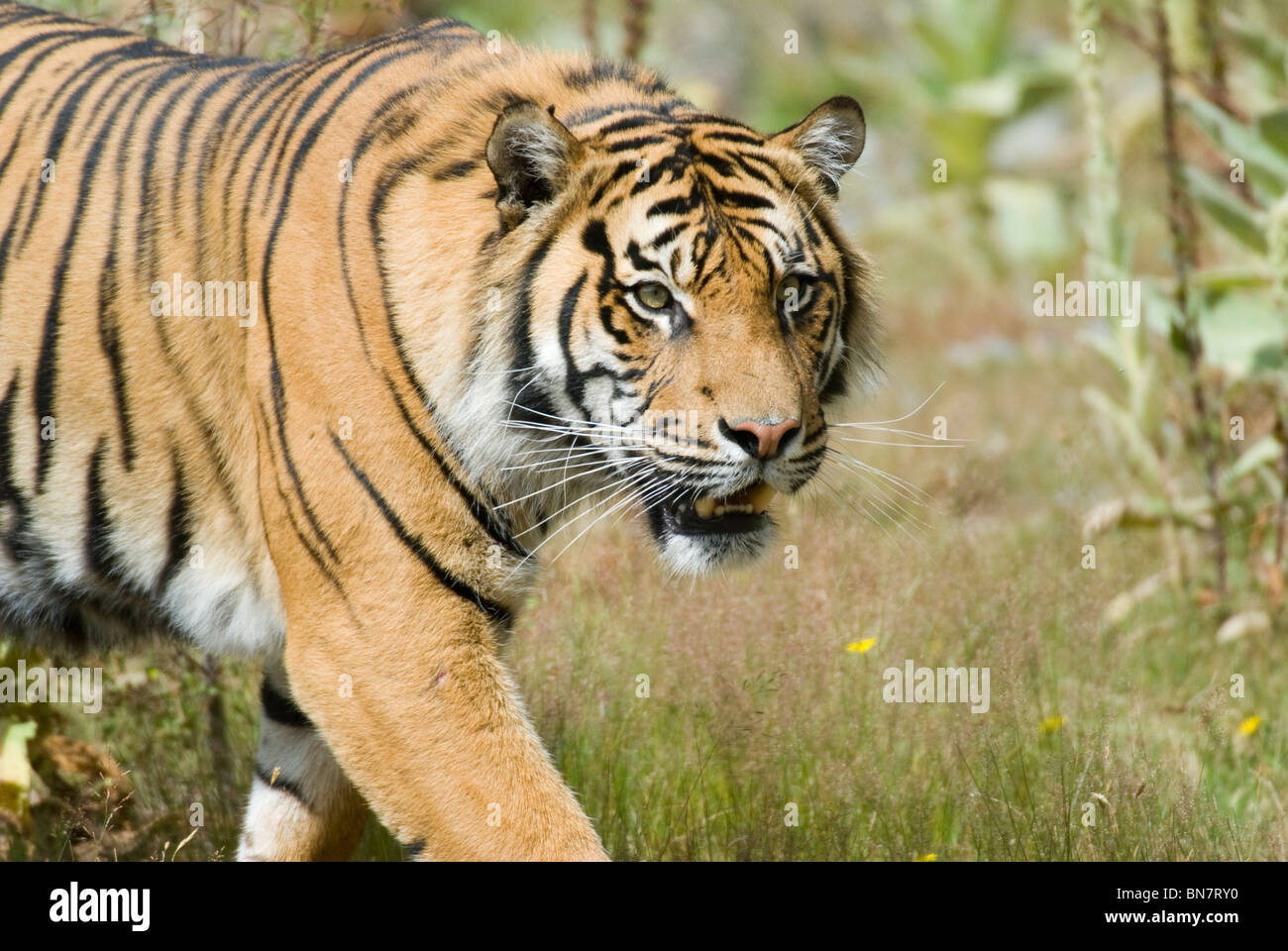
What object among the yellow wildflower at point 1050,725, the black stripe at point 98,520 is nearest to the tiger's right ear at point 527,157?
the black stripe at point 98,520

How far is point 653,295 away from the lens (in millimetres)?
2949

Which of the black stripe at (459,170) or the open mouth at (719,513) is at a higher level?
the black stripe at (459,170)

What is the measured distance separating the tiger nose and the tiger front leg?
632mm

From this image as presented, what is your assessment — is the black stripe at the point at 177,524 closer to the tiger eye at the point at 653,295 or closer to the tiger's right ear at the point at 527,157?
the tiger's right ear at the point at 527,157

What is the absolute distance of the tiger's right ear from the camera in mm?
2822

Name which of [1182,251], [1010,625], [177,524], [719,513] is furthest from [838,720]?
[1182,251]

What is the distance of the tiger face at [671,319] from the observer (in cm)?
286

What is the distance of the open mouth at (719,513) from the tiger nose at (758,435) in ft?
0.61

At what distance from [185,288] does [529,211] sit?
835 mm

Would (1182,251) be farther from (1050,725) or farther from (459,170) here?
(459,170)

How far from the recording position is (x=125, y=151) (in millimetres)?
3400

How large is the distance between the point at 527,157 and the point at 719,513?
0.83 m

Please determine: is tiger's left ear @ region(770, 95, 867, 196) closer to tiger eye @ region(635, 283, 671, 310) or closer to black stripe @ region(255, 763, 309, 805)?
tiger eye @ region(635, 283, 671, 310)

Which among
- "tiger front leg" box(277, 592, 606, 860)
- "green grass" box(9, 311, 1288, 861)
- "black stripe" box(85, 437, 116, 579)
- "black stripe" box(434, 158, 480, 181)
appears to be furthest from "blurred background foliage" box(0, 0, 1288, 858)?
"black stripe" box(434, 158, 480, 181)
